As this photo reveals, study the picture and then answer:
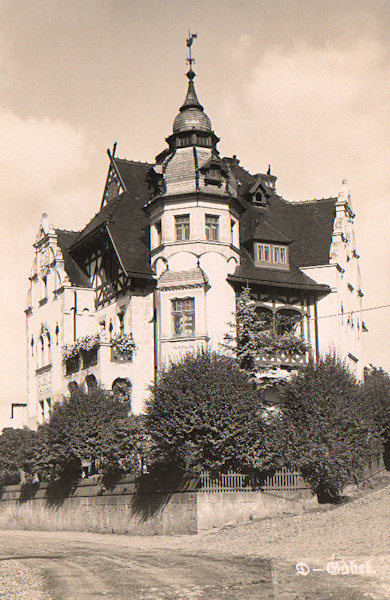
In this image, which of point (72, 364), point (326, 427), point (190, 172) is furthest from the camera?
point (72, 364)

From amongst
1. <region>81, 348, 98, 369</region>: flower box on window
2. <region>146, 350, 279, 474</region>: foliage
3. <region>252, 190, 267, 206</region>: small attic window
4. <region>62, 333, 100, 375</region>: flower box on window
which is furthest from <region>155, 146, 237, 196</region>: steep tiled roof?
<region>146, 350, 279, 474</region>: foliage

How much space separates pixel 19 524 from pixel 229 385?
16.4 metres

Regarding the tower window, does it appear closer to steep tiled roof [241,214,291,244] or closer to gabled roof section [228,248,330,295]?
gabled roof section [228,248,330,295]

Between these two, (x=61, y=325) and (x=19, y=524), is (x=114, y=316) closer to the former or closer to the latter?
(x=61, y=325)

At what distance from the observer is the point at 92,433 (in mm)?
42062

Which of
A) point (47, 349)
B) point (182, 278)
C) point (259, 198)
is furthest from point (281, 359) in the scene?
point (47, 349)

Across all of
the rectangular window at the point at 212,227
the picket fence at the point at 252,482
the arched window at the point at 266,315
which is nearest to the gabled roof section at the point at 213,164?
the rectangular window at the point at 212,227

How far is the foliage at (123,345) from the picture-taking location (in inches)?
1828

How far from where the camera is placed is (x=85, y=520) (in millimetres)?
40875

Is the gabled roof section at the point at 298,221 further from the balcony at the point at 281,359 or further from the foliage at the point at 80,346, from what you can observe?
the foliage at the point at 80,346

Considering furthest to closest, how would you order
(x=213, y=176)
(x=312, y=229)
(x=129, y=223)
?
(x=312, y=229)
(x=129, y=223)
(x=213, y=176)

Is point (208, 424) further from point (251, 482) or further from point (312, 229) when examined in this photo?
point (312, 229)

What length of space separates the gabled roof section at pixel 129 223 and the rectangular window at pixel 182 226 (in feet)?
8.03

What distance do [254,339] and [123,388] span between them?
23.2ft
